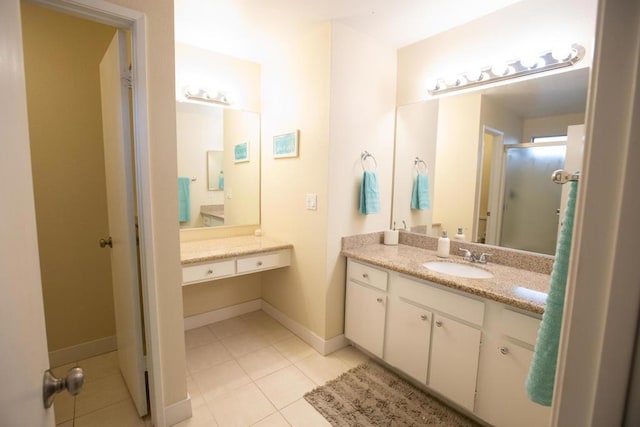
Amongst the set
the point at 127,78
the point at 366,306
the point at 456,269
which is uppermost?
the point at 127,78

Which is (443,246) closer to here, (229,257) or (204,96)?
(229,257)

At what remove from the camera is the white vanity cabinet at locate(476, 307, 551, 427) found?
1359 millimetres

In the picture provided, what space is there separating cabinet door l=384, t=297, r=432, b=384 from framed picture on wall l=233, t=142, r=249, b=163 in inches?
74.4

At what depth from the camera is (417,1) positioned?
179cm

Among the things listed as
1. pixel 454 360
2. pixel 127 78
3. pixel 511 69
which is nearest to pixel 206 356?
pixel 454 360

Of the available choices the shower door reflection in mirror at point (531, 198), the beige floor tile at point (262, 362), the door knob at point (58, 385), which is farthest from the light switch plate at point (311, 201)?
the door knob at point (58, 385)

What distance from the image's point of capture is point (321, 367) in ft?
7.18

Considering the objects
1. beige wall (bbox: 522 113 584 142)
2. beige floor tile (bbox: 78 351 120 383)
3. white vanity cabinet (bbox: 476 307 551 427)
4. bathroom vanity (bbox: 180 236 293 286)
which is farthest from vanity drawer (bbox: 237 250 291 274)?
beige wall (bbox: 522 113 584 142)

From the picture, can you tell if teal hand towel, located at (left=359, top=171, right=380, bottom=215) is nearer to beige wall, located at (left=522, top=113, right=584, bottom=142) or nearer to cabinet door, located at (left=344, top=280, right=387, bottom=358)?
cabinet door, located at (left=344, top=280, right=387, bottom=358)

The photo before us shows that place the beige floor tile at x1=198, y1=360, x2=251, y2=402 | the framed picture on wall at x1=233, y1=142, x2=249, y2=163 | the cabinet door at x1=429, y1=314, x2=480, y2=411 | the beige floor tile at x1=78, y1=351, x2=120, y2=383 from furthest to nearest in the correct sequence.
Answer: the framed picture on wall at x1=233, y1=142, x2=249, y2=163 < the beige floor tile at x1=78, y1=351, x2=120, y2=383 < the beige floor tile at x1=198, y1=360, x2=251, y2=402 < the cabinet door at x1=429, y1=314, x2=480, y2=411

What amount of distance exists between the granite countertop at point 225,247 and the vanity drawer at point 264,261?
0.05 meters

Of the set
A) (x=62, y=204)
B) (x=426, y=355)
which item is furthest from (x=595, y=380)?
(x=62, y=204)

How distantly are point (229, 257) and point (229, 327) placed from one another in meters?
0.91

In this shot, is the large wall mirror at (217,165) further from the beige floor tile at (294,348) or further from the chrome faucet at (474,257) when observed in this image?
the chrome faucet at (474,257)
